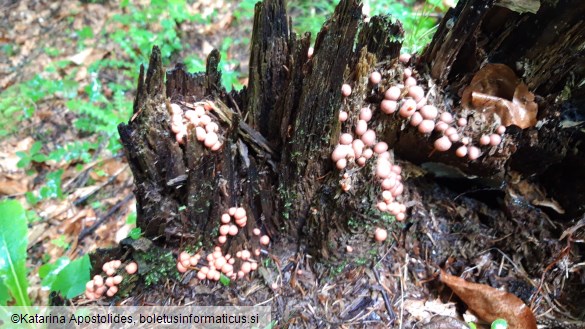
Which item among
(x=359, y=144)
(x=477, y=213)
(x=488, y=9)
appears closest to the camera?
(x=488, y=9)

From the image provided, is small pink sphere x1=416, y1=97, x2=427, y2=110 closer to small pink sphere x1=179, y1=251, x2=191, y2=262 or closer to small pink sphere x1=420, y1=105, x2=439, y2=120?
small pink sphere x1=420, y1=105, x2=439, y2=120

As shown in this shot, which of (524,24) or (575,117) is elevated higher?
(524,24)

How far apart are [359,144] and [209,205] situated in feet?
3.80

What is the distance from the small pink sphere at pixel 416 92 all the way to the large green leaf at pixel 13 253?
3.27 metres

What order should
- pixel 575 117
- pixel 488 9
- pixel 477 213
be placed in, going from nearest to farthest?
pixel 488 9
pixel 575 117
pixel 477 213

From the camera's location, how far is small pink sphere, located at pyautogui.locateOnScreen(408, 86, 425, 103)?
2336 millimetres

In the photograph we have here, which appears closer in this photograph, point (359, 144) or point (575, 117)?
point (575, 117)

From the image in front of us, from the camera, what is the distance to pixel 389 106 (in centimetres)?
237

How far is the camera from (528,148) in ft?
8.10

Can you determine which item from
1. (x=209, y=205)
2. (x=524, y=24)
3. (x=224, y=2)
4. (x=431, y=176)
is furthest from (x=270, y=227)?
(x=224, y=2)

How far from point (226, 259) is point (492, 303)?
1.92 m

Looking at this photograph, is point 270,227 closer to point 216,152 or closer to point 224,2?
point 216,152

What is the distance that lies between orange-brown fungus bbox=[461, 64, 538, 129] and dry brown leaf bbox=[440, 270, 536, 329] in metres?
1.16

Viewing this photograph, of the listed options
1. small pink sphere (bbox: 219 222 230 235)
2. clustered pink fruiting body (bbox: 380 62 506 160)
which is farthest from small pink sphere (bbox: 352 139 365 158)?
small pink sphere (bbox: 219 222 230 235)
